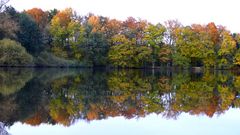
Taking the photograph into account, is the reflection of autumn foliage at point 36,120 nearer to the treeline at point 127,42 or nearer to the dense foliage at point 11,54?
the dense foliage at point 11,54

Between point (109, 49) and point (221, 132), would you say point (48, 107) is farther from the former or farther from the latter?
A: point (109, 49)

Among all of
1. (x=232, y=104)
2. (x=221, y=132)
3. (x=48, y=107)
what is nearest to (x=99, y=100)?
(x=48, y=107)

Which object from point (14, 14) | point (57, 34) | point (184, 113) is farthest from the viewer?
point (57, 34)

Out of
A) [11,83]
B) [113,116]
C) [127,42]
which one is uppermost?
[127,42]

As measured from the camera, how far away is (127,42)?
5897 cm

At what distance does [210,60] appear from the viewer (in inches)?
2522

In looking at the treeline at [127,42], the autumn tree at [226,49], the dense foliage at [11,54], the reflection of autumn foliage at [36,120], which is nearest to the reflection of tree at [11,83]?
the reflection of autumn foliage at [36,120]

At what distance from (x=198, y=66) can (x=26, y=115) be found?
2281 inches

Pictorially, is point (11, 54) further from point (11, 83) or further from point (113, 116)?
point (113, 116)

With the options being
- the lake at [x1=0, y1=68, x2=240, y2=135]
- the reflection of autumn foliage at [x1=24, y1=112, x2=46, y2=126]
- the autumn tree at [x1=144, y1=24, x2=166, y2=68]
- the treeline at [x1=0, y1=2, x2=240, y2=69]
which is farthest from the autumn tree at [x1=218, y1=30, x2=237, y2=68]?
the reflection of autumn foliage at [x1=24, y1=112, x2=46, y2=126]

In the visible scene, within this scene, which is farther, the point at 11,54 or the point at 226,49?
the point at 226,49

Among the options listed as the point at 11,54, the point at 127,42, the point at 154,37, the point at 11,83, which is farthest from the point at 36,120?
the point at 154,37

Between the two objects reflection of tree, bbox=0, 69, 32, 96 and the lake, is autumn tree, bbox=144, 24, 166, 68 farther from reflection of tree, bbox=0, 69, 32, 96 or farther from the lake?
the lake

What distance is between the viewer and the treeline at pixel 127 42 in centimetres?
5750
